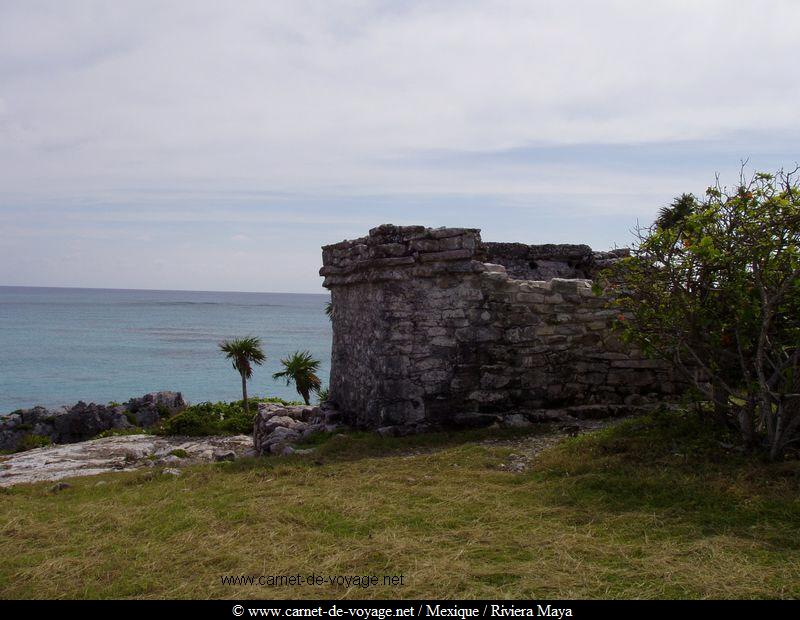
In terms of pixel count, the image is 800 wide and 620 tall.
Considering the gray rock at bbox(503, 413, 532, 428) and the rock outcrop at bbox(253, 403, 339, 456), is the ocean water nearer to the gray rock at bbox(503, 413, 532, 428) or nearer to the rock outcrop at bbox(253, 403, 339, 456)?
the rock outcrop at bbox(253, 403, 339, 456)

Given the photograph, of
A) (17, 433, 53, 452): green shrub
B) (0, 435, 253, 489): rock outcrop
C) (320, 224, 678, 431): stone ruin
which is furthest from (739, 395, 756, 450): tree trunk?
(17, 433, 53, 452): green shrub

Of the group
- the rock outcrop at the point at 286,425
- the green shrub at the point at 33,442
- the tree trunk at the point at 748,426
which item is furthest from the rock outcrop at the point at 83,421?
the tree trunk at the point at 748,426

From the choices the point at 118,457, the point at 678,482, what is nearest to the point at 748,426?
the point at 678,482

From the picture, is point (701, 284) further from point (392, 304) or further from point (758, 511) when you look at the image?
point (392, 304)

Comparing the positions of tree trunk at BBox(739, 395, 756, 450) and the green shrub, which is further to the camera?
the green shrub

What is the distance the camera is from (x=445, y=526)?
212 inches

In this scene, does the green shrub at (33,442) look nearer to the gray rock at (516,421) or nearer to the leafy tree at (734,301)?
the gray rock at (516,421)

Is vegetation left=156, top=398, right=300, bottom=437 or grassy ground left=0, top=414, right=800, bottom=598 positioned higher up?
grassy ground left=0, top=414, right=800, bottom=598

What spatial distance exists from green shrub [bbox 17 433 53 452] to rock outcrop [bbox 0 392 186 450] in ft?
0.34

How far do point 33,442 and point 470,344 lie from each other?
1595 cm

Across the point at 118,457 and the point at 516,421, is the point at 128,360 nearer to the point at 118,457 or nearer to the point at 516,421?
the point at 118,457

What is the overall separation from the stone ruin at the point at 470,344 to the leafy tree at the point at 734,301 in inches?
76.4

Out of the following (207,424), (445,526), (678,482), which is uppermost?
(678,482)

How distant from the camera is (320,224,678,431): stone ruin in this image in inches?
362
